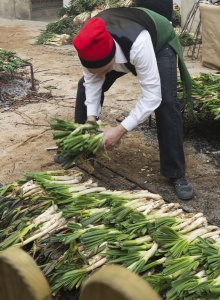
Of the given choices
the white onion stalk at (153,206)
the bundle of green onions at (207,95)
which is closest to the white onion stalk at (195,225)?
the white onion stalk at (153,206)

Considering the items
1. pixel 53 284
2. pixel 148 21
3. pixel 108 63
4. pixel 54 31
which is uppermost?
pixel 148 21

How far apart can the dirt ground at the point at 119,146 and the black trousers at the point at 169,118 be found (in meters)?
0.26

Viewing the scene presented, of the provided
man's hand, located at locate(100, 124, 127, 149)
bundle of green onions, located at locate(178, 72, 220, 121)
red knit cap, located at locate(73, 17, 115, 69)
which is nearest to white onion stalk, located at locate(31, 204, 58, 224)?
man's hand, located at locate(100, 124, 127, 149)

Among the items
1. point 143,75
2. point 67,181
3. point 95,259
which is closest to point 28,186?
point 67,181

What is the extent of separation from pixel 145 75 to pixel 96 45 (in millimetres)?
472

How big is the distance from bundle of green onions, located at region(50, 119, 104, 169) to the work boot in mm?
829

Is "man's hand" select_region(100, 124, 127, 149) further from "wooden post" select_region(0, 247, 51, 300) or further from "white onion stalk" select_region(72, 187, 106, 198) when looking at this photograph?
"wooden post" select_region(0, 247, 51, 300)

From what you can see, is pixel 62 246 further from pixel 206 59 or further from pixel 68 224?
pixel 206 59

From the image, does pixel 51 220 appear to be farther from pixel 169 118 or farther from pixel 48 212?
pixel 169 118

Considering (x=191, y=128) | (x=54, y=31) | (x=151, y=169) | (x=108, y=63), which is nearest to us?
(x=108, y=63)

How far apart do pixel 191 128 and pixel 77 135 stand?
81.5 inches

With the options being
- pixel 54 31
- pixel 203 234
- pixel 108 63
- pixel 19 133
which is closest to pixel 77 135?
pixel 108 63

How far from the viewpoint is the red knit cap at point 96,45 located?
329 cm

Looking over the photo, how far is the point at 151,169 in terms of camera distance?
4.59 m
